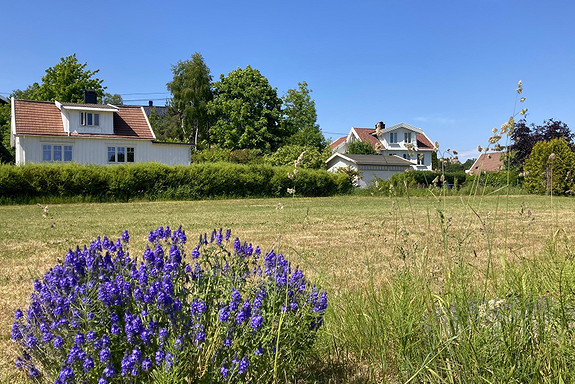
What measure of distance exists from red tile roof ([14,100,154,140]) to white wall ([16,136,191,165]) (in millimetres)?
440

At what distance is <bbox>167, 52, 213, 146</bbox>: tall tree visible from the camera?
152 feet

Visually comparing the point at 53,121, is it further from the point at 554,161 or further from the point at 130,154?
the point at 554,161

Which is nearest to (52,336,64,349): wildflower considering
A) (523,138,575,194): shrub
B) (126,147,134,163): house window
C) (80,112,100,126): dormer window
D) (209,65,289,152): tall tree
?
(523,138,575,194): shrub

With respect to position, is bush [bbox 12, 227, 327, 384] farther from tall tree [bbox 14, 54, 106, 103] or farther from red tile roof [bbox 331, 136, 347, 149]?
red tile roof [bbox 331, 136, 347, 149]

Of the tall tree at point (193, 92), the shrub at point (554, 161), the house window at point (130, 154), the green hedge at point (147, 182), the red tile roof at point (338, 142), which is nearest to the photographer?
the green hedge at point (147, 182)

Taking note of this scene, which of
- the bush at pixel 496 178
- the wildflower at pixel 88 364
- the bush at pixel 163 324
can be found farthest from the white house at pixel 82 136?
the wildflower at pixel 88 364

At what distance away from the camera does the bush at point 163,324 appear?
182 cm

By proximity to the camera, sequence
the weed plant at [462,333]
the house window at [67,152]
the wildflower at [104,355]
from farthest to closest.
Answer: the house window at [67,152]
the weed plant at [462,333]
the wildflower at [104,355]

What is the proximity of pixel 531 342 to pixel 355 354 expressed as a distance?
97cm

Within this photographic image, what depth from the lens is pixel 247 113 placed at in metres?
41.7

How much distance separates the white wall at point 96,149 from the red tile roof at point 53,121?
0.44 meters

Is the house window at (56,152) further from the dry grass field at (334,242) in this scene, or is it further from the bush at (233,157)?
the dry grass field at (334,242)

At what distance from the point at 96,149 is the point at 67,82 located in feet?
30.9

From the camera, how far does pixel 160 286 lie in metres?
1.98
